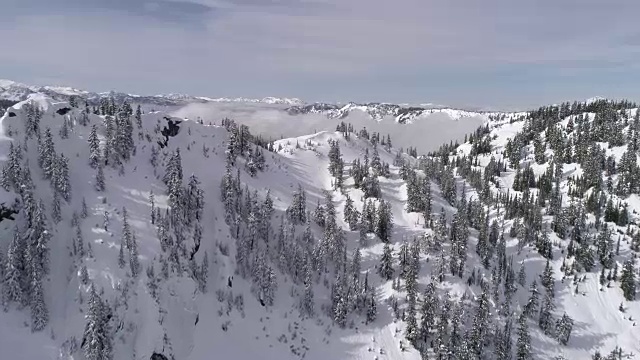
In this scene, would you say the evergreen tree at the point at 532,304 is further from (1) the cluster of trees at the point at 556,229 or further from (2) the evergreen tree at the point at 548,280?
(2) the evergreen tree at the point at 548,280

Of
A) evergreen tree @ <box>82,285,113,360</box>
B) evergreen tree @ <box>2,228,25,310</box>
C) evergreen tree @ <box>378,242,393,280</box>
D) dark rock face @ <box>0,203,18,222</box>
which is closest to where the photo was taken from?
evergreen tree @ <box>82,285,113,360</box>

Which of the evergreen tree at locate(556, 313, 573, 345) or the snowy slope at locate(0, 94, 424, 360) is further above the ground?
the snowy slope at locate(0, 94, 424, 360)

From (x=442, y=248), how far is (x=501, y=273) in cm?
1773

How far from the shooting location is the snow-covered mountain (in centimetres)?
7738

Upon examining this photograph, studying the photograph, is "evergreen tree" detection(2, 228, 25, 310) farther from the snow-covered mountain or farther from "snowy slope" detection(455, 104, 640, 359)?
"snowy slope" detection(455, 104, 640, 359)

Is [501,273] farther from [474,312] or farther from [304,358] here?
[304,358]

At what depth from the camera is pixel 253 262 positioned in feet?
335

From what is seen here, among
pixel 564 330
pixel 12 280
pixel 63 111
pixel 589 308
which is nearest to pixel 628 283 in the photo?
pixel 589 308

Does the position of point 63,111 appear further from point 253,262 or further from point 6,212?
point 253,262

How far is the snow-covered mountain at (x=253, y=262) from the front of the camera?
77375 mm

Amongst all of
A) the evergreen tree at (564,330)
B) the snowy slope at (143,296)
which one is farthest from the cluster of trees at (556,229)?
the snowy slope at (143,296)

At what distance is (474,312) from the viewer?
10494 cm

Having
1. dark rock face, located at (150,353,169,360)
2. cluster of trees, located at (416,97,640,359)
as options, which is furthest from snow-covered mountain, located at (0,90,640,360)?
cluster of trees, located at (416,97,640,359)

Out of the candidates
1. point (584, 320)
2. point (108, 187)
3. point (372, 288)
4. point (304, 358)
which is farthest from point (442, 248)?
point (108, 187)
